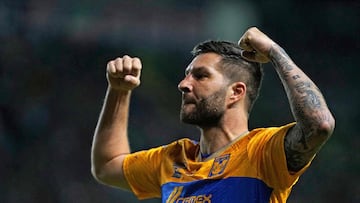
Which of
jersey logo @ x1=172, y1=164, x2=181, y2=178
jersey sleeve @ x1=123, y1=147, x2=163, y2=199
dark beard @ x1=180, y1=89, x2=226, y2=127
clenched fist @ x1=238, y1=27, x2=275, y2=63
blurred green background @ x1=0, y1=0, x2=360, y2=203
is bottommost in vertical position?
blurred green background @ x1=0, y1=0, x2=360, y2=203

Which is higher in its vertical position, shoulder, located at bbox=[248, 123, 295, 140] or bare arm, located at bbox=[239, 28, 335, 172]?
bare arm, located at bbox=[239, 28, 335, 172]

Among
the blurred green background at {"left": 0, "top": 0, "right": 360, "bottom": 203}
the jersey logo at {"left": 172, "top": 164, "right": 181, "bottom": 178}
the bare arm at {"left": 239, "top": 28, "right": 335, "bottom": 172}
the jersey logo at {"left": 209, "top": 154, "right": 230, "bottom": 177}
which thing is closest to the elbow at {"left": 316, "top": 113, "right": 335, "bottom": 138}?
the bare arm at {"left": 239, "top": 28, "right": 335, "bottom": 172}

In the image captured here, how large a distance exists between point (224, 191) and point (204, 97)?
0.41 metres

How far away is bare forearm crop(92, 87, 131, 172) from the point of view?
3271 millimetres

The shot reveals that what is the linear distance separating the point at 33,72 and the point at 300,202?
2758 mm

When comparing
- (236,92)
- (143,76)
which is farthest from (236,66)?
(143,76)

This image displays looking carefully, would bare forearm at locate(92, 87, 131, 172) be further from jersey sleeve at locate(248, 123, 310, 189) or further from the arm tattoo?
the arm tattoo

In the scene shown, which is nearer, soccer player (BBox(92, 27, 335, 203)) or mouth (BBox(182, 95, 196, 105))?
soccer player (BBox(92, 27, 335, 203))

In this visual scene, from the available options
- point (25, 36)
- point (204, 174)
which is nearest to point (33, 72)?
point (25, 36)

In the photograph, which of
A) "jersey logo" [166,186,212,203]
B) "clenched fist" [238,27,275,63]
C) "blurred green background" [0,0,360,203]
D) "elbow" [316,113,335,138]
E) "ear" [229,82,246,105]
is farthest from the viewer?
"blurred green background" [0,0,360,203]

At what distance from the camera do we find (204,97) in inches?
114

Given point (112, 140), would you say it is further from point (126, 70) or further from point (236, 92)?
point (236, 92)

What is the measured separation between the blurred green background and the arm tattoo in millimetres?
4255

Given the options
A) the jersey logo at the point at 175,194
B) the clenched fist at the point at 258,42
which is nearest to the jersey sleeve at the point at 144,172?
the jersey logo at the point at 175,194
